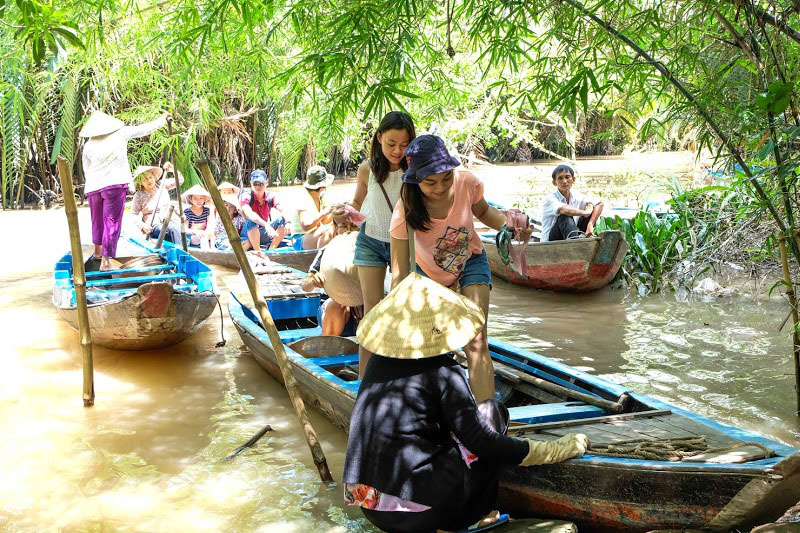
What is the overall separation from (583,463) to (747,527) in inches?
23.2

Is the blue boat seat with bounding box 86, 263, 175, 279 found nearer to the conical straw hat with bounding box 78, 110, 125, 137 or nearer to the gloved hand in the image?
the conical straw hat with bounding box 78, 110, 125, 137

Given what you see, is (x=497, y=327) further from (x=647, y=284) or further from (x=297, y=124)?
(x=297, y=124)

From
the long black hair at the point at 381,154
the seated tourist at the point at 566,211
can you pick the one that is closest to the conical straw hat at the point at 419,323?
the long black hair at the point at 381,154

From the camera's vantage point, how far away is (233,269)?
995 cm

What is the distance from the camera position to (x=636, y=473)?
2908 mm

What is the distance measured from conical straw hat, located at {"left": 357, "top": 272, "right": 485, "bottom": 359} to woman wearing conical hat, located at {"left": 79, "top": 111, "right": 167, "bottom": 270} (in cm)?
439

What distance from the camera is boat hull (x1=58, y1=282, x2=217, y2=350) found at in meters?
5.78

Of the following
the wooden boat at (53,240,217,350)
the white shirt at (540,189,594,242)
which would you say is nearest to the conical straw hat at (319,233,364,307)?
the wooden boat at (53,240,217,350)

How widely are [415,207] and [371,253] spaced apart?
520 millimetres

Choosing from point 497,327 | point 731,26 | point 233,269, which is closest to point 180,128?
point 233,269

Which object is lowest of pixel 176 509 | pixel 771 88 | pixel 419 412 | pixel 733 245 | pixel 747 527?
pixel 176 509

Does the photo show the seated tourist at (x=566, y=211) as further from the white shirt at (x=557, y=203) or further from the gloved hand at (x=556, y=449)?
the gloved hand at (x=556, y=449)

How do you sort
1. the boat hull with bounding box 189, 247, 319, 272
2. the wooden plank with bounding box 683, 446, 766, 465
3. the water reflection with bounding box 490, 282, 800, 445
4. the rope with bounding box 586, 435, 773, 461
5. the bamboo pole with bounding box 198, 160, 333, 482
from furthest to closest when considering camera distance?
the boat hull with bounding box 189, 247, 319, 272 → the water reflection with bounding box 490, 282, 800, 445 → the bamboo pole with bounding box 198, 160, 333, 482 → the rope with bounding box 586, 435, 773, 461 → the wooden plank with bounding box 683, 446, 766, 465

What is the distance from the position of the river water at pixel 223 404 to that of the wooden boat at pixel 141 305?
0.79ft
